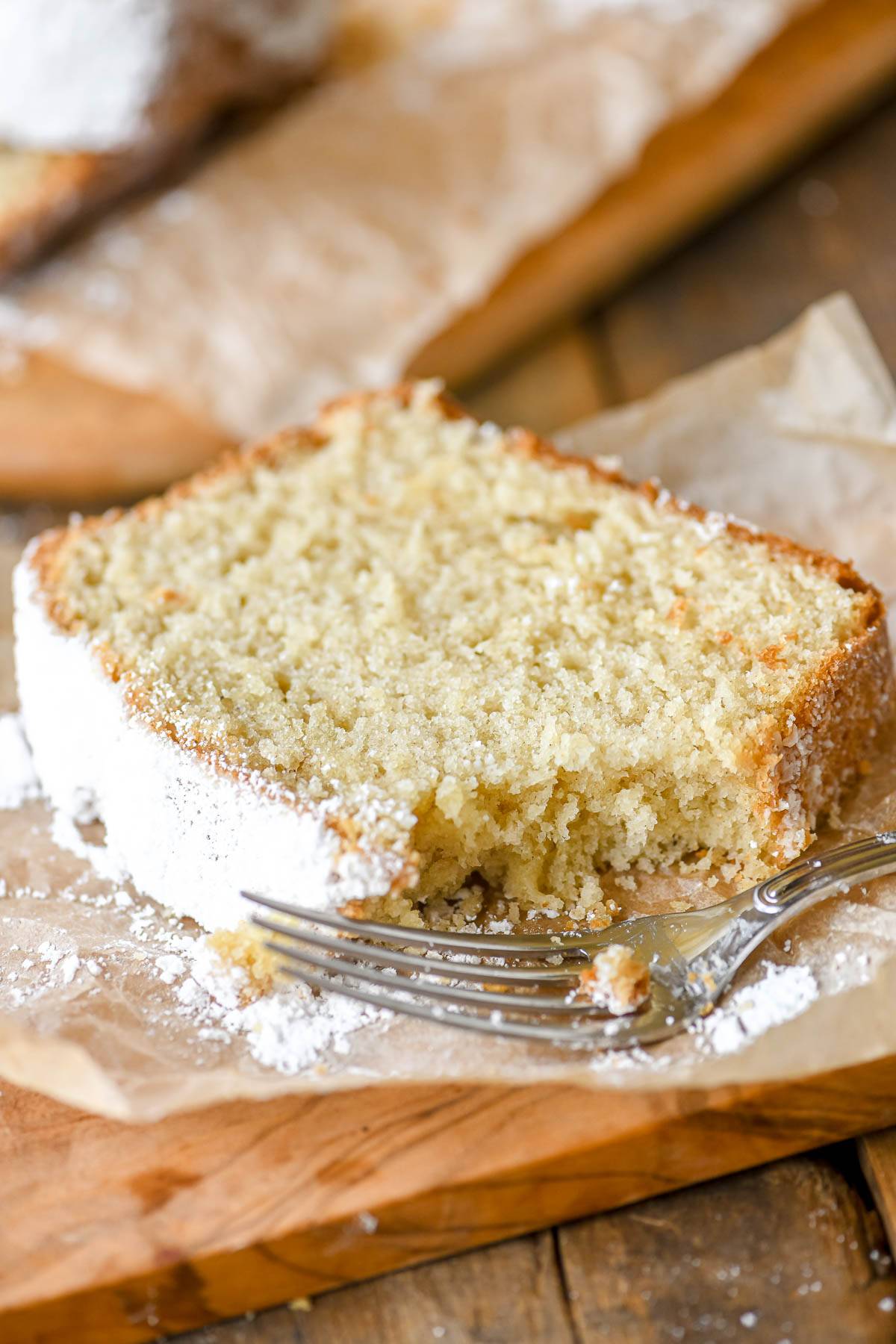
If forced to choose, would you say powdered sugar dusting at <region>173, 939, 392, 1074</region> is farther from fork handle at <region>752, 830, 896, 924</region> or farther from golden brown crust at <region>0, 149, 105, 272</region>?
golden brown crust at <region>0, 149, 105, 272</region>

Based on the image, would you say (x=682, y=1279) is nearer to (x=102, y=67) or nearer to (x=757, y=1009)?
(x=757, y=1009)

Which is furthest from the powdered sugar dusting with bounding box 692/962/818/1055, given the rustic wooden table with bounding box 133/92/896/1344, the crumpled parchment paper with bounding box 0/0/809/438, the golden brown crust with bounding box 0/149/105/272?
the golden brown crust with bounding box 0/149/105/272

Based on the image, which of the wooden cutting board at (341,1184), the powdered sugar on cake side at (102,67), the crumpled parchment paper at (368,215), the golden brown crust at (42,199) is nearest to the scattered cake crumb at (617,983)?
the wooden cutting board at (341,1184)

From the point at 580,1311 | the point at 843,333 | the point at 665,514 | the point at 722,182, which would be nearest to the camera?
the point at 580,1311

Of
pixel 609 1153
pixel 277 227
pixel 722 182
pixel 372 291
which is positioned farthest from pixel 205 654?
pixel 722 182

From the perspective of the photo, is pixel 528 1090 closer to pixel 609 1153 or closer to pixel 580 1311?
pixel 609 1153

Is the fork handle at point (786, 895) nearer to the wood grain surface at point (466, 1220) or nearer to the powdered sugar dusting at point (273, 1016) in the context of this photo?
the wood grain surface at point (466, 1220)
